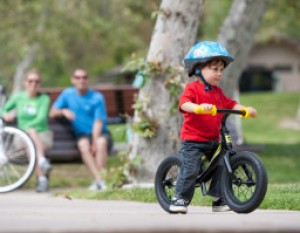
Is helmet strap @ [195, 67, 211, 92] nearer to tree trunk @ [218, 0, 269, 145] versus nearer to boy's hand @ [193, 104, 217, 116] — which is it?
boy's hand @ [193, 104, 217, 116]

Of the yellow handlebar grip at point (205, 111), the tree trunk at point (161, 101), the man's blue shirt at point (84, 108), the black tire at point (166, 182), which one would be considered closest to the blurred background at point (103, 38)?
the tree trunk at point (161, 101)

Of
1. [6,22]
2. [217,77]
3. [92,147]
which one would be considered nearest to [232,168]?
[217,77]

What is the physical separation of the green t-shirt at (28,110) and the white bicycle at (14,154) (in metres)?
1.61

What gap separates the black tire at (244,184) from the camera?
25.6ft

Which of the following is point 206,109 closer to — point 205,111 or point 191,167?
point 205,111

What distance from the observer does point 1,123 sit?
12.3 metres

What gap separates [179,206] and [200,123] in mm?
687

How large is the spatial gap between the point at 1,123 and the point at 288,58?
211 feet

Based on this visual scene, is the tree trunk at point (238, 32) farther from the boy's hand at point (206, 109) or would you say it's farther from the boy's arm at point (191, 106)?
the boy's hand at point (206, 109)

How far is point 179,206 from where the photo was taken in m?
8.28

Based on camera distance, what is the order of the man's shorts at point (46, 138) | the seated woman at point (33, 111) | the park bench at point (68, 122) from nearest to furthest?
1. the seated woman at point (33, 111)
2. the man's shorts at point (46, 138)
3. the park bench at point (68, 122)

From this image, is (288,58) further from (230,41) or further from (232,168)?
(232,168)

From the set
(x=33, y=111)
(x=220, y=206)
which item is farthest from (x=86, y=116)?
(x=220, y=206)

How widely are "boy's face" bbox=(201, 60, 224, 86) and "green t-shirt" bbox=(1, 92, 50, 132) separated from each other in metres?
6.16
